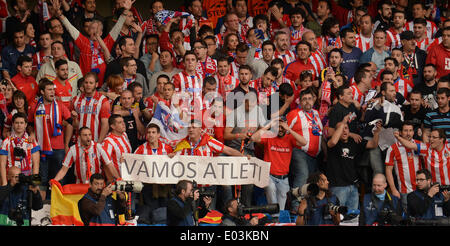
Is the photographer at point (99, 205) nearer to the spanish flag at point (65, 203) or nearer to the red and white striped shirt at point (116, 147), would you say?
the spanish flag at point (65, 203)

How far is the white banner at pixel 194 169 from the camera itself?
11445mm

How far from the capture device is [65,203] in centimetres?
1120

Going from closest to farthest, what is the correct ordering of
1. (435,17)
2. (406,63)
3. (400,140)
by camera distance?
(400,140) < (406,63) < (435,17)

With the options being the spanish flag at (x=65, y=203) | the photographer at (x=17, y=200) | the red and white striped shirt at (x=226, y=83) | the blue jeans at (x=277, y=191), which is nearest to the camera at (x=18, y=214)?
the photographer at (x=17, y=200)

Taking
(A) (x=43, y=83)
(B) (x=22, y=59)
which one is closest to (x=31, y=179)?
(A) (x=43, y=83)

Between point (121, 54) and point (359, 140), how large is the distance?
3852 mm

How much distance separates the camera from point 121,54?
13.7 m

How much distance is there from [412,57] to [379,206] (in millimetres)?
3345

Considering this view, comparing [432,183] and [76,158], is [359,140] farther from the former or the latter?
[76,158]

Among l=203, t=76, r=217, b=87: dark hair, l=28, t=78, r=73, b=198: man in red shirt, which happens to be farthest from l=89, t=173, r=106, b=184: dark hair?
l=203, t=76, r=217, b=87: dark hair

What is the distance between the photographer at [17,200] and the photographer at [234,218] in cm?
220

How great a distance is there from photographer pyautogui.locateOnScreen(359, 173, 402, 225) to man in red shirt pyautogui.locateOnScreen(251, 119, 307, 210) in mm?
1120
